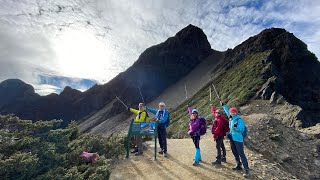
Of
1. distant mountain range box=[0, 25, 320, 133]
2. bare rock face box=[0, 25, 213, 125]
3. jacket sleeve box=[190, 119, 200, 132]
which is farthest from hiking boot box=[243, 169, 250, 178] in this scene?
bare rock face box=[0, 25, 213, 125]

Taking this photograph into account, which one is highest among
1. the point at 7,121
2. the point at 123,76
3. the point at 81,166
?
the point at 123,76

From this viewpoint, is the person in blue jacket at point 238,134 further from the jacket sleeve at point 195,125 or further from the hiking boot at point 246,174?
the jacket sleeve at point 195,125

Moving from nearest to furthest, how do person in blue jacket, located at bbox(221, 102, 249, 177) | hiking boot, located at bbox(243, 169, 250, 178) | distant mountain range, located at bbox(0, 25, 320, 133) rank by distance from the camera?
1. person in blue jacket, located at bbox(221, 102, 249, 177)
2. hiking boot, located at bbox(243, 169, 250, 178)
3. distant mountain range, located at bbox(0, 25, 320, 133)

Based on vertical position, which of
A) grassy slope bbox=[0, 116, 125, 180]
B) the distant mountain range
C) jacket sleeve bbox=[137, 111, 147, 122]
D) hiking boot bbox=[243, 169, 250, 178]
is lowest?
hiking boot bbox=[243, 169, 250, 178]

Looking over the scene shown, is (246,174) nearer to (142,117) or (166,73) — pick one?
(142,117)

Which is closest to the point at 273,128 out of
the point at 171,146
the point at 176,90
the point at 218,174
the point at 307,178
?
the point at 307,178

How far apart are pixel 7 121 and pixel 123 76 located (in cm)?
15959

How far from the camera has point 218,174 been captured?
1148cm

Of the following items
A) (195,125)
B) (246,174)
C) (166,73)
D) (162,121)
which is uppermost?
(166,73)

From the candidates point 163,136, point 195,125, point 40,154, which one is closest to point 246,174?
point 195,125

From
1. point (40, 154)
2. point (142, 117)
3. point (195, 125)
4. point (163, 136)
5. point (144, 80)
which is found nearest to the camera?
point (40, 154)

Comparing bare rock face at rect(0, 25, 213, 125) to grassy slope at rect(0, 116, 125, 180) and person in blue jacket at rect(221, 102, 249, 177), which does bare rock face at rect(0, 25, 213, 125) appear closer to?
grassy slope at rect(0, 116, 125, 180)

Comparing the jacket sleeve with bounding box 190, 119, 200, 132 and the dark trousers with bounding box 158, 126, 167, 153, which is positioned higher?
the jacket sleeve with bounding box 190, 119, 200, 132

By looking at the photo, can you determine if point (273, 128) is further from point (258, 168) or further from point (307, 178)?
point (258, 168)
